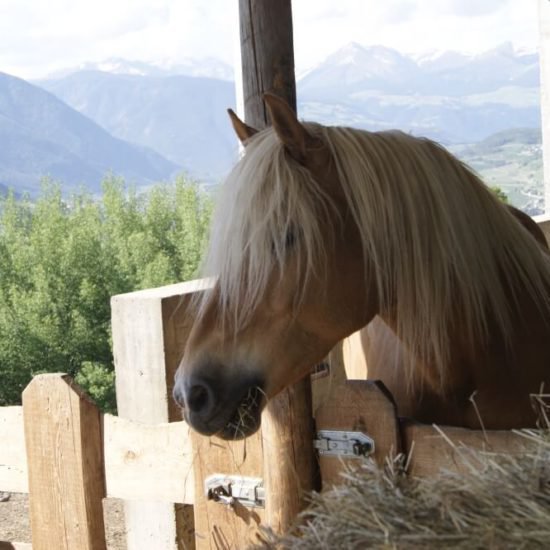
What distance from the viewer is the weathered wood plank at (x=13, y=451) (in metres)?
2.70

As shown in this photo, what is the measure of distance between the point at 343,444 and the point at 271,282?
0.48 metres

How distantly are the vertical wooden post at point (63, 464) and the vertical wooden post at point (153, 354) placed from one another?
0.24 meters

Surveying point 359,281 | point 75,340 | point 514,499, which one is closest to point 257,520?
point 359,281

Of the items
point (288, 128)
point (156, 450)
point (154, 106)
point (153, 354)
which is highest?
point (154, 106)

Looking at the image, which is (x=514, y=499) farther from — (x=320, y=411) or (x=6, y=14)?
(x=6, y=14)

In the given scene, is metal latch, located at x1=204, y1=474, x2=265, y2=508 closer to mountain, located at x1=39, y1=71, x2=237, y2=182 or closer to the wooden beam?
the wooden beam

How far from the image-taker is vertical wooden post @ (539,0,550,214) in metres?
8.09

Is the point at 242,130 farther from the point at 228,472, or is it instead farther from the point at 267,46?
the point at 228,472

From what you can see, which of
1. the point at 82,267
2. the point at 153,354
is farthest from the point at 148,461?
the point at 82,267

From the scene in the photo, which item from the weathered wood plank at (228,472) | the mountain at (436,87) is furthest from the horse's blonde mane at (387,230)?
the mountain at (436,87)

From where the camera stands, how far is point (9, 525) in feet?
27.9

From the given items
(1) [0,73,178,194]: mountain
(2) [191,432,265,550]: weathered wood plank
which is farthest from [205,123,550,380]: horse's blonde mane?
(1) [0,73,178,194]: mountain

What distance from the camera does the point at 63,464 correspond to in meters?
2.53

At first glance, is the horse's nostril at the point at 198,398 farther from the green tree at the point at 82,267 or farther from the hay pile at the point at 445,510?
the green tree at the point at 82,267
